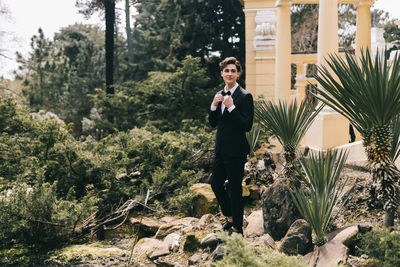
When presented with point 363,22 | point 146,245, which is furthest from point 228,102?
point 363,22

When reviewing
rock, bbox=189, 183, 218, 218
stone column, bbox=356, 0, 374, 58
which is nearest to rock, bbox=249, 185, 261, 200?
rock, bbox=189, 183, 218, 218

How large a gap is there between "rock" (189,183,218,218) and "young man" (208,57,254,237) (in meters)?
1.93

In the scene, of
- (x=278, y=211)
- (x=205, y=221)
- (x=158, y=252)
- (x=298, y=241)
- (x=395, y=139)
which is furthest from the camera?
(x=205, y=221)

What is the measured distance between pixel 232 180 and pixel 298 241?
2.85 feet

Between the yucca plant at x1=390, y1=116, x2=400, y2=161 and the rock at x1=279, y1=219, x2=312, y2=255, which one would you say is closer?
the rock at x1=279, y1=219, x2=312, y2=255

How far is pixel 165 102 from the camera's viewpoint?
454 inches

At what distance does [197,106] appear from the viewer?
11.6 metres

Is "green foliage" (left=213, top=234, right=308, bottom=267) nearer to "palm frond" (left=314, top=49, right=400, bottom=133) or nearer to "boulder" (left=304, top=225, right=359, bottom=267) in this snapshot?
"boulder" (left=304, top=225, right=359, bottom=267)

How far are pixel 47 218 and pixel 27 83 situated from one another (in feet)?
53.1

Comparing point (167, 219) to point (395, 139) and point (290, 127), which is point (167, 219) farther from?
point (395, 139)

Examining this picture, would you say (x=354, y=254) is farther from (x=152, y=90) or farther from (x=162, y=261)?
(x=152, y=90)

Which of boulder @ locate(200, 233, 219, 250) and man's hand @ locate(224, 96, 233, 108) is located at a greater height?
man's hand @ locate(224, 96, 233, 108)

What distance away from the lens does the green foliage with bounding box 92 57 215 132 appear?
1113cm

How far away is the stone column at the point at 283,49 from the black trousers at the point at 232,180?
21.8ft
